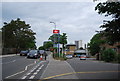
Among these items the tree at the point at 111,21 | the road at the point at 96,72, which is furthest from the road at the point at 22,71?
the tree at the point at 111,21

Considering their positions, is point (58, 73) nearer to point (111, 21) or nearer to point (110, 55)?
point (111, 21)

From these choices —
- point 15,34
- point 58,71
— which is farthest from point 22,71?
point 15,34

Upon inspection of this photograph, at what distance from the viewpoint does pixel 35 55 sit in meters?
30.2

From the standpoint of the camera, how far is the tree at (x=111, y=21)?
28.2ft

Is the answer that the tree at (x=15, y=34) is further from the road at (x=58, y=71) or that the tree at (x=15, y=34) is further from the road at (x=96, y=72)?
the road at (x=96, y=72)

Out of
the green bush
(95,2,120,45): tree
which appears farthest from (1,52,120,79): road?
the green bush

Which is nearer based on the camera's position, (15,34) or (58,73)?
(58,73)

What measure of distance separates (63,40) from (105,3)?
39689 mm

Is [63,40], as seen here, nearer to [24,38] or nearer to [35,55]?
[24,38]

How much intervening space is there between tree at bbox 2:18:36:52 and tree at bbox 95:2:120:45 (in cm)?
4418

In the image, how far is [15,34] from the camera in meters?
54.7

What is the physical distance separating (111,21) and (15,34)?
48.7 metres

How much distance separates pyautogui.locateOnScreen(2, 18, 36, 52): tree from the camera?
50.6 meters

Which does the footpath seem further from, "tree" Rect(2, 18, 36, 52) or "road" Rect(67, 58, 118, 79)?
"tree" Rect(2, 18, 36, 52)
